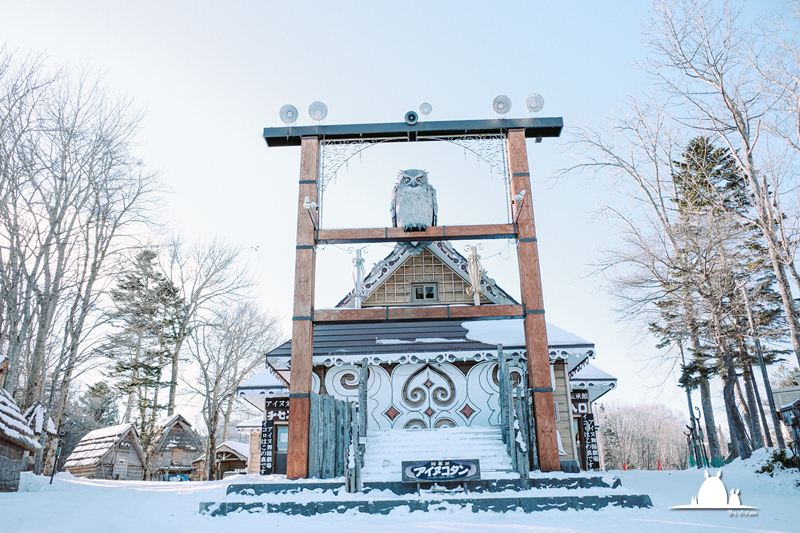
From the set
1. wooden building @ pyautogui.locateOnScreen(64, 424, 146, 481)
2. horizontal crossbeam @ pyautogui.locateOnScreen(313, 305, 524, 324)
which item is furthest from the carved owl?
wooden building @ pyautogui.locateOnScreen(64, 424, 146, 481)

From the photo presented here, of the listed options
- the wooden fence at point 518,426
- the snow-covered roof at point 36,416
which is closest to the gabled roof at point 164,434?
the snow-covered roof at point 36,416

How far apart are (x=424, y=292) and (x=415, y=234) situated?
15.4 feet

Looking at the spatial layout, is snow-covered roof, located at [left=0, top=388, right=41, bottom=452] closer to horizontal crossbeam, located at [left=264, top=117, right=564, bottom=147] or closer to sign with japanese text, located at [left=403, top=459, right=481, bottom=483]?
sign with japanese text, located at [left=403, top=459, right=481, bottom=483]

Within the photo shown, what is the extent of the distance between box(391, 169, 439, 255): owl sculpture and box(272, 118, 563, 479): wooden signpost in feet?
1.38

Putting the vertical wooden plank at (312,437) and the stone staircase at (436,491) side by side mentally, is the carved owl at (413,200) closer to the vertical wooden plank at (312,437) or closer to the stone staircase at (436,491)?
the vertical wooden plank at (312,437)

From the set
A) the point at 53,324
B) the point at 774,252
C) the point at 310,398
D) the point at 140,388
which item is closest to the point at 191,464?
the point at 140,388

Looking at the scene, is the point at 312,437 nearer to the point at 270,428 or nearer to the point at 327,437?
the point at 327,437

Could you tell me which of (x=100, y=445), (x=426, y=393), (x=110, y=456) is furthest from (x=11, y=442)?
(x=100, y=445)

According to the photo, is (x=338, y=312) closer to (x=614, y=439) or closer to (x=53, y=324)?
(x=53, y=324)

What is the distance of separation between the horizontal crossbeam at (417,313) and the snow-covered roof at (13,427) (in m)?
5.89

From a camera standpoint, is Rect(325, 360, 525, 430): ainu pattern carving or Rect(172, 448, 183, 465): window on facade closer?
Rect(325, 360, 525, 430): ainu pattern carving

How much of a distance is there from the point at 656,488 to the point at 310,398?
787 centimetres

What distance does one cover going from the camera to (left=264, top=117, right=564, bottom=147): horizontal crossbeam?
11984mm

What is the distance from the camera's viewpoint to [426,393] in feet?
42.0
